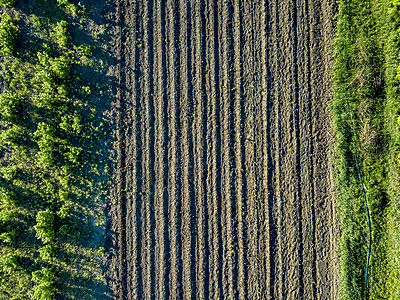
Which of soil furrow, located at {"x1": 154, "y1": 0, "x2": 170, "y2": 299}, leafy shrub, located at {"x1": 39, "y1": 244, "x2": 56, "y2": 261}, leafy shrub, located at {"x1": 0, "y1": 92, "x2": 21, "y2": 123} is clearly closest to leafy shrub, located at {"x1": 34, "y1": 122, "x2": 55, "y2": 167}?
leafy shrub, located at {"x1": 0, "y1": 92, "x2": 21, "y2": 123}

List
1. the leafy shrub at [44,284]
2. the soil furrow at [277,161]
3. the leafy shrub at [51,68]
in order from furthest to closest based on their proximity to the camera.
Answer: the soil furrow at [277,161] → the leafy shrub at [51,68] → the leafy shrub at [44,284]

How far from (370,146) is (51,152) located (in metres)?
8.46

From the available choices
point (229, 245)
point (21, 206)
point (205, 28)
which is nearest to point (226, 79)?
point (205, 28)

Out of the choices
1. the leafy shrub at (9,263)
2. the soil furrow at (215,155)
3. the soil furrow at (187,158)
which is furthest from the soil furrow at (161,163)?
the leafy shrub at (9,263)

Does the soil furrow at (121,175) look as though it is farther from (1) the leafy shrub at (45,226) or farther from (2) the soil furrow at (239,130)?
(2) the soil furrow at (239,130)

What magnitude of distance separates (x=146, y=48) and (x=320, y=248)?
717 centimetres

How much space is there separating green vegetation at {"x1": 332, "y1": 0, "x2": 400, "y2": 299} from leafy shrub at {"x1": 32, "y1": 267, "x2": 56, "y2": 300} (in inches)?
302

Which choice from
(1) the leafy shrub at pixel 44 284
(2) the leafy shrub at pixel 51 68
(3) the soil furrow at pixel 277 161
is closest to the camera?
(1) the leafy shrub at pixel 44 284

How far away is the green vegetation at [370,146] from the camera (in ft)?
23.2

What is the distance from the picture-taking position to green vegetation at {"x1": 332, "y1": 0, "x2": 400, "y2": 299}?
23.2 ft

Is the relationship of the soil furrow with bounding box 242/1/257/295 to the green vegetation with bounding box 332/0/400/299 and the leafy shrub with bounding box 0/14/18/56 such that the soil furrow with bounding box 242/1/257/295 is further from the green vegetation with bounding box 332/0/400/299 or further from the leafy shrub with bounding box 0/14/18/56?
the leafy shrub with bounding box 0/14/18/56

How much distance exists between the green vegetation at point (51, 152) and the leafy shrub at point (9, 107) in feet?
0.09

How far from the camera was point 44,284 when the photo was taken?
7066mm

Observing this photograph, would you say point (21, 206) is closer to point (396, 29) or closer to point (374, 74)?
point (374, 74)
